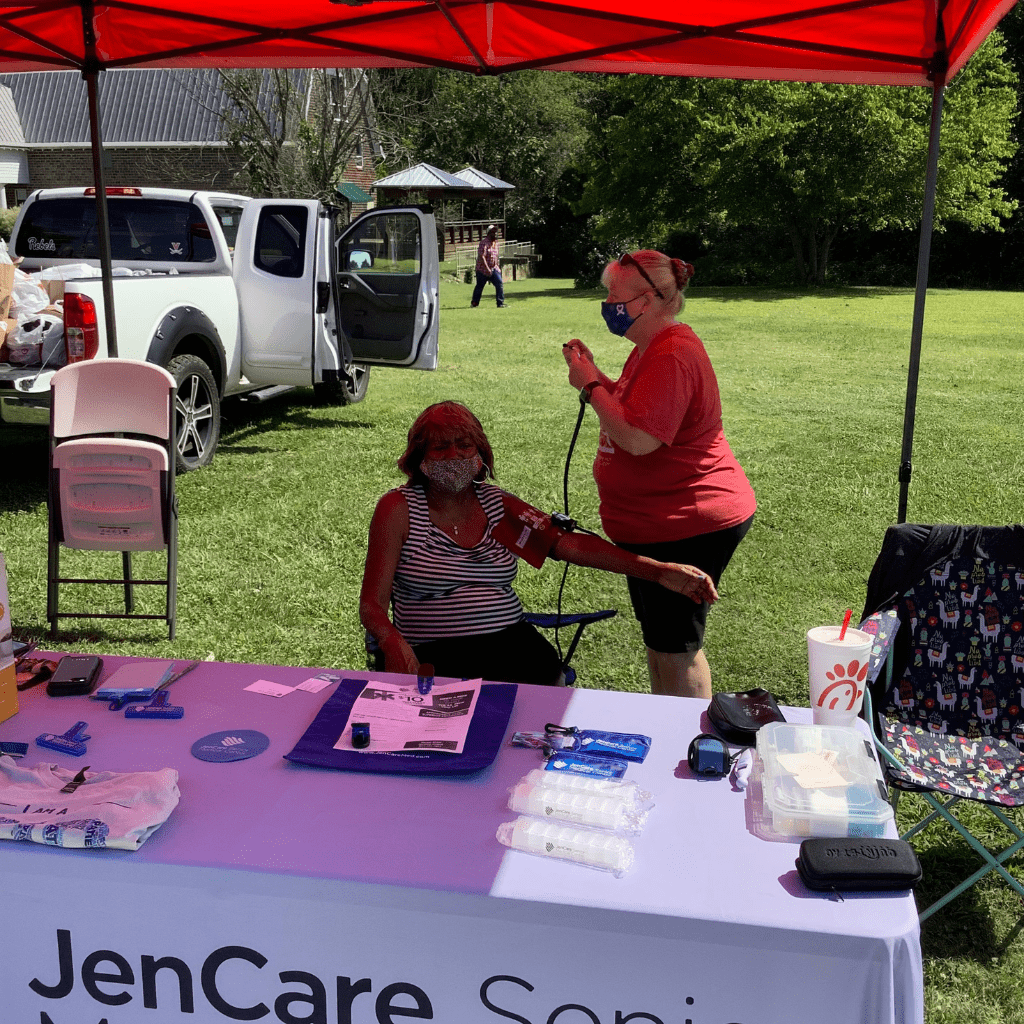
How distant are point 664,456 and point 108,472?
263 cm

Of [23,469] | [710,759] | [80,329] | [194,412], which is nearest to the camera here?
[710,759]

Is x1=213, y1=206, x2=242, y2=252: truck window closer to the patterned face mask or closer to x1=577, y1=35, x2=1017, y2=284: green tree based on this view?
the patterned face mask

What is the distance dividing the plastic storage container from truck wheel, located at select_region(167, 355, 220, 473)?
18.1 feet

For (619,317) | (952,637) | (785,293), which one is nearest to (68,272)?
(619,317)

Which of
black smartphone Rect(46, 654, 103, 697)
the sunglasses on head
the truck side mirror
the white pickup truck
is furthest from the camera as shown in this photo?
the truck side mirror

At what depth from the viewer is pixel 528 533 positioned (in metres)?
3.26

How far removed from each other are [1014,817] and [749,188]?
24890 millimetres

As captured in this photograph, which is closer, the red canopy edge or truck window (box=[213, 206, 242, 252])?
the red canopy edge

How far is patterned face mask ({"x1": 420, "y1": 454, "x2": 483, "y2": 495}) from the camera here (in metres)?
3.14

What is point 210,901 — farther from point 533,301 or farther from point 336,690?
point 533,301

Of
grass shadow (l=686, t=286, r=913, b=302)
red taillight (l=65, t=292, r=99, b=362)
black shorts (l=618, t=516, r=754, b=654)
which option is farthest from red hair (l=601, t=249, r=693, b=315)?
grass shadow (l=686, t=286, r=913, b=302)

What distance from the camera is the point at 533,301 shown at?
2341 cm

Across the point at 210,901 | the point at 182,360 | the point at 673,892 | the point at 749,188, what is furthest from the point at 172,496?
the point at 749,188

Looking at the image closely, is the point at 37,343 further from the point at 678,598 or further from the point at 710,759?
the point at 710,759
